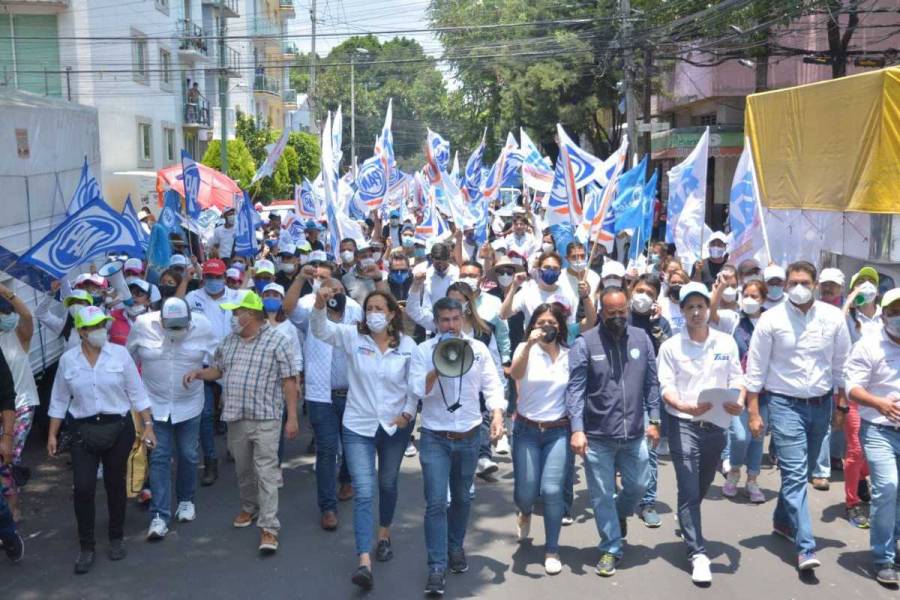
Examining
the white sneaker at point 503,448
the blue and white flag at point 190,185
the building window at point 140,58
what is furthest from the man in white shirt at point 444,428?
the building window at point 140,58

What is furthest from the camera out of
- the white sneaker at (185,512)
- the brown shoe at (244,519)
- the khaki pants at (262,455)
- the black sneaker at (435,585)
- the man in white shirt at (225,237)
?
the man in white shirt at (225,237)

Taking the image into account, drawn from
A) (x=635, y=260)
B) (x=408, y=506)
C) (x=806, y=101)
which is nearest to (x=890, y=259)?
(x=806, y=101)

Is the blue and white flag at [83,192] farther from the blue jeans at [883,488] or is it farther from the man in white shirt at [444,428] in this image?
the blue jeans at [883,488]

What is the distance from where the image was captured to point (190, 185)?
42.9 ft

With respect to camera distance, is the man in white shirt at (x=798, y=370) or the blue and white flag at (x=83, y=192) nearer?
the man in white shirt at (x=798, y=370)

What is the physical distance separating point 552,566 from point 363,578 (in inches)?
45.4

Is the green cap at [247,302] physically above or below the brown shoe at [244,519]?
above

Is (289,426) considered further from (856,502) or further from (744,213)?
(744,213)

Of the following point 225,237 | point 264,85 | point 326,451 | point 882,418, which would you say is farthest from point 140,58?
point 882,418

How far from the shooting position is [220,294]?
25.7 feet

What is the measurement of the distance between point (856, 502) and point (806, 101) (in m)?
5.48

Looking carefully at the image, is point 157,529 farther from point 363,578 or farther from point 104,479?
point 363,578

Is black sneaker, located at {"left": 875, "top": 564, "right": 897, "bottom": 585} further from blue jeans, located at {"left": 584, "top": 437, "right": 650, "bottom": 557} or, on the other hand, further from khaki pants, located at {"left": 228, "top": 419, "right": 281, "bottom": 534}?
khaki pants, located at {"left": 228, "top": 419, "right": 281, "bottom": 534}

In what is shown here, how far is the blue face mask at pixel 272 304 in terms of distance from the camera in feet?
23.3
